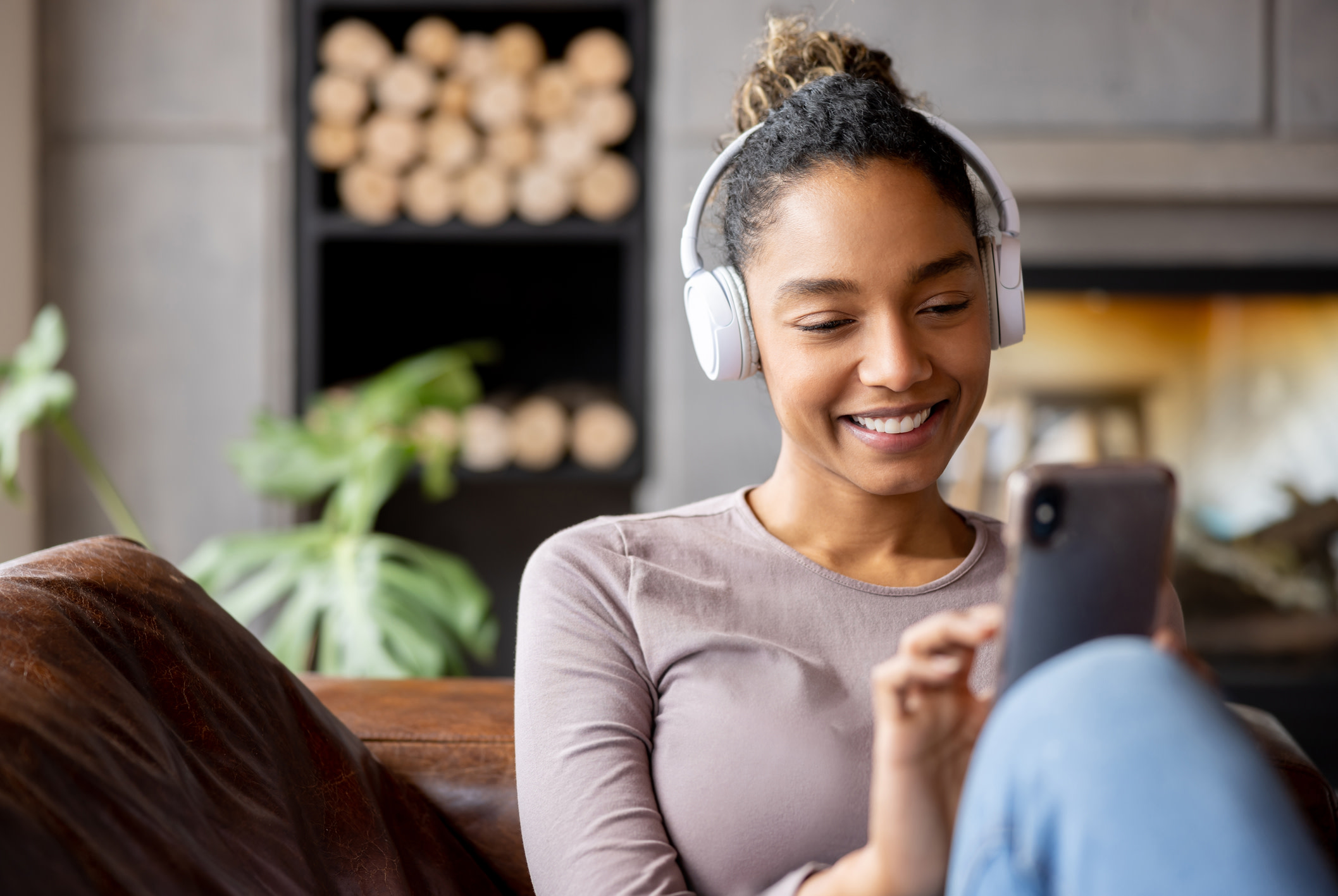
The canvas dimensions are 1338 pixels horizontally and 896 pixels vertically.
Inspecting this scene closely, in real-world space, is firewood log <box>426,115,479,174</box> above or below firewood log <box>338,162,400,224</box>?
above

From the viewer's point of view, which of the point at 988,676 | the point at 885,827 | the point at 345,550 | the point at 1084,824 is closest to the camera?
the point at 1084,824

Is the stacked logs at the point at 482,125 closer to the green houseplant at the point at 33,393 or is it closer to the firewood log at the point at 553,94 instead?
the firewood log at the point at 553,94

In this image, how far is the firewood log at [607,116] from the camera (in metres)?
2.44

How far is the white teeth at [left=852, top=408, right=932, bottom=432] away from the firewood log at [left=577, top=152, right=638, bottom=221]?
1.59 m

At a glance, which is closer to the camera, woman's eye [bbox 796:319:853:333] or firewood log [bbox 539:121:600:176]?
woman's eye [bbox 796:319:853:333]

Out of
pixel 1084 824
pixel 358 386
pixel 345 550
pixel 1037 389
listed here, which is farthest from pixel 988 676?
pixel 358 386

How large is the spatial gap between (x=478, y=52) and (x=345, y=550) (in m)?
1.12

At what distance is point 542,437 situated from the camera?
2.49m

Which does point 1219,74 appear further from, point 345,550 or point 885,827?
point 885,827

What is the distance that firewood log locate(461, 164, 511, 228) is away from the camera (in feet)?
7.99

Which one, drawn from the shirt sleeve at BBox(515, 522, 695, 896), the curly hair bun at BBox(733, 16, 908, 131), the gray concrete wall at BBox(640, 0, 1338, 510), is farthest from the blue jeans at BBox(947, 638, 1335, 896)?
the gray concrete wall at BBox(640, 0, 1338, 510)

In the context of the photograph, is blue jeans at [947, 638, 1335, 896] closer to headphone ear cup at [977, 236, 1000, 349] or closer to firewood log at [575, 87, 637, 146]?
headphone ear cup at [977, 236, 1000, 349]

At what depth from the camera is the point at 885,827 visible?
0.68 m

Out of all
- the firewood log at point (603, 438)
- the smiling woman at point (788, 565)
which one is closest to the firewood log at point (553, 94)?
the firewood log at point (603, 438)
